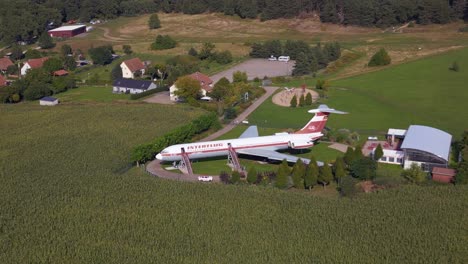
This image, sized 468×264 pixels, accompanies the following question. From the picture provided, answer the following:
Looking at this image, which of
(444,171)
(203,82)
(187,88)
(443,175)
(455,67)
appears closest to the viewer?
(443,175)

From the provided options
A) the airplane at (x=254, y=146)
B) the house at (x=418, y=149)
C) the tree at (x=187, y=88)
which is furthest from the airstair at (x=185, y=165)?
the tree at (x=187, y=88)

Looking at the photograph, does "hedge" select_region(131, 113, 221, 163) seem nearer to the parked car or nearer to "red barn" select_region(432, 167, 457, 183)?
the parked car

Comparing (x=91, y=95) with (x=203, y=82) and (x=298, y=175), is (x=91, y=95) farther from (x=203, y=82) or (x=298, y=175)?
(x=298, y=175)

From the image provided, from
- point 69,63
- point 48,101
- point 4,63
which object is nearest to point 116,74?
point 69,63

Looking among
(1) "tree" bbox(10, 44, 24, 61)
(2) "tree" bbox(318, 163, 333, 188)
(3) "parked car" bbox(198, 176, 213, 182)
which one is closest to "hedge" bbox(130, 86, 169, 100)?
(3) "parked car" bbox(198, 176, 213, 182)

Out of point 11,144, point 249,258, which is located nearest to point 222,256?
point 249,258

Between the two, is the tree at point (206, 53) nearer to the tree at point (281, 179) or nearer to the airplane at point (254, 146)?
the airplane at point (254, 146)

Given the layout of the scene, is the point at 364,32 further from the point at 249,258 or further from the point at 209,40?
the point at 249,258

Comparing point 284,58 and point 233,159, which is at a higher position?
point 233,159
